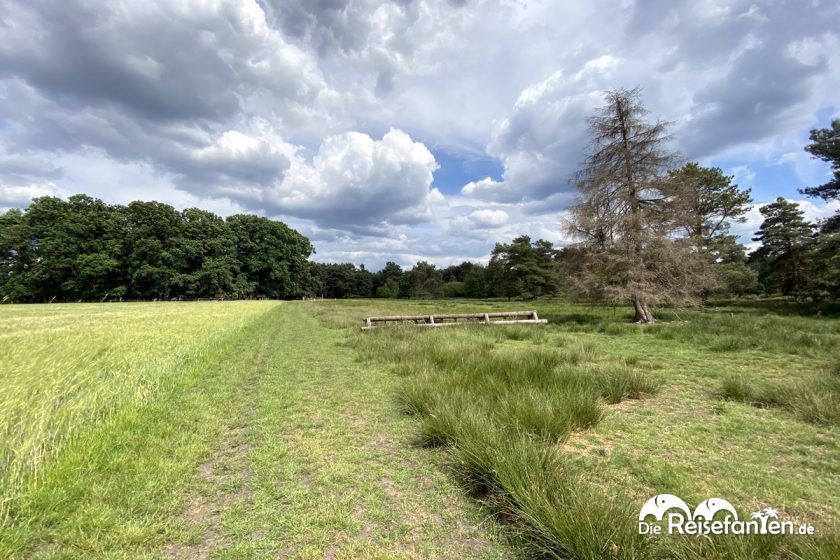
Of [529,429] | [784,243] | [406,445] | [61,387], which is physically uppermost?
[784,243]

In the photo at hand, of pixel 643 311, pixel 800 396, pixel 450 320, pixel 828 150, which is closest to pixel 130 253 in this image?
pixel 450 320

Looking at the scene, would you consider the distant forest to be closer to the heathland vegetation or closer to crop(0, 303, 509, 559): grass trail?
the heathland vegetation

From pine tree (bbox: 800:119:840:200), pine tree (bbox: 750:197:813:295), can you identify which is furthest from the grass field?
pine tree (bbox: 750:197:813:295)

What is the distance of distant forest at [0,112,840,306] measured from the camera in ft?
56.5

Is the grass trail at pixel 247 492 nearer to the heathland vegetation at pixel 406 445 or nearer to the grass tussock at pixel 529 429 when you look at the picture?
the heathland vegetation at pixel 406 445

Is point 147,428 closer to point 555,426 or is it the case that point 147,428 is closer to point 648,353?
point 555,426

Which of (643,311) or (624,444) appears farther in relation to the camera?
(643,311)

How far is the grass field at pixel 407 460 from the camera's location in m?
2.42

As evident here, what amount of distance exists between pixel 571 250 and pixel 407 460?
18135mm

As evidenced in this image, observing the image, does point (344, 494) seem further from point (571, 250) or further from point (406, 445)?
point (571, 250)

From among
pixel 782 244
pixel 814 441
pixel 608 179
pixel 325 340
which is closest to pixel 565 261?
pixel 608 179

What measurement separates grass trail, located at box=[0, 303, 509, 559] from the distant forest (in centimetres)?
1626

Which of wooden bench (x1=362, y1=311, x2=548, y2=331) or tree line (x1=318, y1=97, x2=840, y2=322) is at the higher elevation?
tree line (x1=318, y1=97, x2=840, y2=322)

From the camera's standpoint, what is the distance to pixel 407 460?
378 cm
